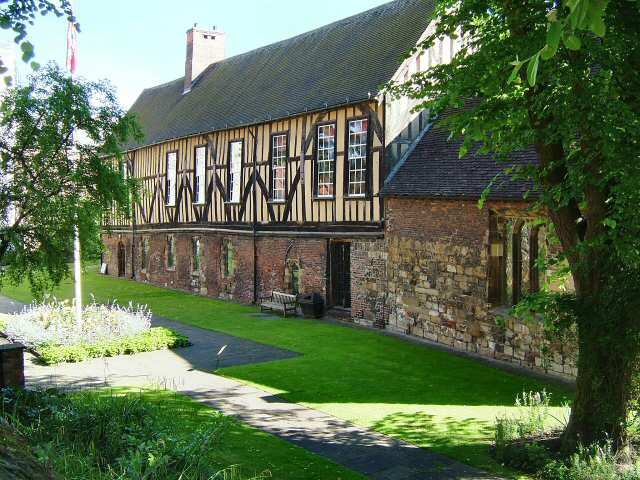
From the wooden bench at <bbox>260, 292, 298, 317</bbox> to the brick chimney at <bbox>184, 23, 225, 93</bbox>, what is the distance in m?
15.8

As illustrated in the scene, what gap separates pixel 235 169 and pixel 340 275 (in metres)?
7.34

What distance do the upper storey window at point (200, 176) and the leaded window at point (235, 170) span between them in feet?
7.51

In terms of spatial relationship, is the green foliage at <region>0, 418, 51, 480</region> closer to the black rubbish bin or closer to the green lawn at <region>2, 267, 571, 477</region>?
the green lawn at <region>2, 267, 571, 477</region>

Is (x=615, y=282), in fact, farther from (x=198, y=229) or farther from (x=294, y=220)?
(x=198, y=229)

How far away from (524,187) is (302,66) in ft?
42.8

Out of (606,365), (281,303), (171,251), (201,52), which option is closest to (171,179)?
(171,251)

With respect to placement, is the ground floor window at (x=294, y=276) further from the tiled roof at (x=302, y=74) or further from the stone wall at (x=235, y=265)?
the tiled roof at (x=302, y=74)

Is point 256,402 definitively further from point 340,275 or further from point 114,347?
point 340,275

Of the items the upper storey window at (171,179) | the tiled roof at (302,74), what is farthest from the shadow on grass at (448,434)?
the upper storey window at (171,179)

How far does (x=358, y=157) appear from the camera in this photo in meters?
18.5

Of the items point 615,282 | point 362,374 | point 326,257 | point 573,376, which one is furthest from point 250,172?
point 615,282

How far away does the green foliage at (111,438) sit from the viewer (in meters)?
5.68

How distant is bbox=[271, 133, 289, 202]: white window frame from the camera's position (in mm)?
21359

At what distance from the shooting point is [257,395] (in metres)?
11.1
